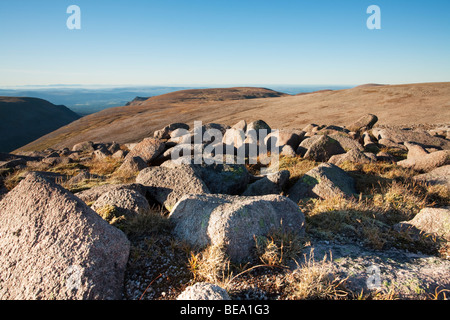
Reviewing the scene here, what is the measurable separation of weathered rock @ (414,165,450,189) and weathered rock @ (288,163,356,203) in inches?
80.5

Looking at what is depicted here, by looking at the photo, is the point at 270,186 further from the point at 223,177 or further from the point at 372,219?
the point at 372,219

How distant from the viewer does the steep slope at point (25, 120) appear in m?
94.8

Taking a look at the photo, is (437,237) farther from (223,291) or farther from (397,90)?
(397,90)

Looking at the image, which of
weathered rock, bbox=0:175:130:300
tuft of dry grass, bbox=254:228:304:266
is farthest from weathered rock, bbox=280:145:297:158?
weathered rock, bbox=0:175:130:300

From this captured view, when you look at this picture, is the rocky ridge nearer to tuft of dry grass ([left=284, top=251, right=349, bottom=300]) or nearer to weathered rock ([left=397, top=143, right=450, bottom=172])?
tuft of dry grass ([left=284, top=251, right=349, bottom=300])

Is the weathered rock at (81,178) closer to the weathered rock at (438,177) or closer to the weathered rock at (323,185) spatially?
the weathered rock at (323,185)

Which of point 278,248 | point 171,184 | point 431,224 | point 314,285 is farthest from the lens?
point 171,184

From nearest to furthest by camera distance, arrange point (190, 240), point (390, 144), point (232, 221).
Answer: point (232, 221) < point (190, 240) < point (390, 144)

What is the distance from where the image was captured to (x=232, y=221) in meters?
3.33

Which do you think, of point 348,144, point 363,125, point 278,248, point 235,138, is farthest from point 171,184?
point 363,125

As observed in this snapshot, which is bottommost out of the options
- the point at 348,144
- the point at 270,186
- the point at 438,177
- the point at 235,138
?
the point at 270,186

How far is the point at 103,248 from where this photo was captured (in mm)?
2775

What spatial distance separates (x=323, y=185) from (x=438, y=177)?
11.6 ft
